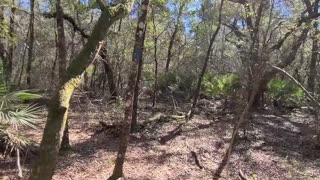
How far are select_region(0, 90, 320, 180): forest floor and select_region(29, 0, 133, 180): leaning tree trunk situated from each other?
2.13 m

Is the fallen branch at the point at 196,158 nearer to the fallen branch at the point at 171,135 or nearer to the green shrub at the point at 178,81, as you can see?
the fallen branch at the point at 171,135

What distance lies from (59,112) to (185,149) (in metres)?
5.16

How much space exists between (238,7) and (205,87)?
4.40 m

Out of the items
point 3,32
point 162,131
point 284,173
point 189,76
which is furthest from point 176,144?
point 189,76

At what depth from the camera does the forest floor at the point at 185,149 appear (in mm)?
9250

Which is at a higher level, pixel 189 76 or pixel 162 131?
pixel 189 76

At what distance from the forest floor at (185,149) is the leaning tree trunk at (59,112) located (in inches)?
83.8

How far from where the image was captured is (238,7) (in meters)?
17.5

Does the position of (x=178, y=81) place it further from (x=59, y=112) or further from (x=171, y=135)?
(x=59, y=112)

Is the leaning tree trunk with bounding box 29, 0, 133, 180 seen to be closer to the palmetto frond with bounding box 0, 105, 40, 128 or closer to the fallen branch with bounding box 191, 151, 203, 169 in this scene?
the palmetto frond with bounding box 0, 105, 40, 128

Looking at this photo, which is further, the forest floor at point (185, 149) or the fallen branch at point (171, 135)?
the fallen branch at point (171, 135)

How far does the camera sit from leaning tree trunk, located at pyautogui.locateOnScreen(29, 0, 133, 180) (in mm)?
Result: 6250

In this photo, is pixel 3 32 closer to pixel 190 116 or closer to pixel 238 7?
pixel 190 116

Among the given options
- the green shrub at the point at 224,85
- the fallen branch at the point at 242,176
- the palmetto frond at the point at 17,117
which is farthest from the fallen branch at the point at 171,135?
the palmetto frond at the point at 17,117
